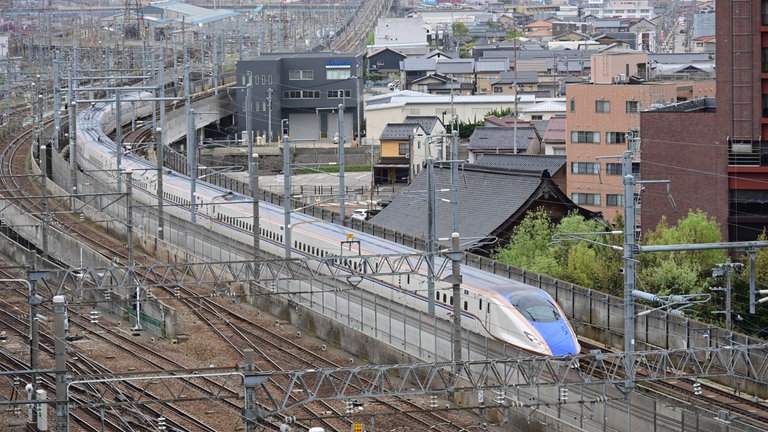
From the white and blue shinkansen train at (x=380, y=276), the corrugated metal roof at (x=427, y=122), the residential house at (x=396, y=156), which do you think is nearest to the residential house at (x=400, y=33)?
the corrugated metal roof at (x=427, y=122)

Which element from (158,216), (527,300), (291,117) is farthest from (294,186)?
(527,300)

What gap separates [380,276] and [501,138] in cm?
2129

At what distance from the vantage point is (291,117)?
58156 mm

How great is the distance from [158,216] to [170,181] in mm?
3596

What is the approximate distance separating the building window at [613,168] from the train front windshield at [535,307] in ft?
54.5

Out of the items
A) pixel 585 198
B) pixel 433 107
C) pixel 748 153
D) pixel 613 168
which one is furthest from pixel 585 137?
pixel 433 107

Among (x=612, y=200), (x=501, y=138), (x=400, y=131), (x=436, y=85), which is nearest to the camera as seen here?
(x=612, y=200)

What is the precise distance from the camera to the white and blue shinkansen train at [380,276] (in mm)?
20281

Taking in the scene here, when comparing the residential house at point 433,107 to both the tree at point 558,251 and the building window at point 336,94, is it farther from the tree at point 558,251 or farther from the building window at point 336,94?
the tree at point 558,251

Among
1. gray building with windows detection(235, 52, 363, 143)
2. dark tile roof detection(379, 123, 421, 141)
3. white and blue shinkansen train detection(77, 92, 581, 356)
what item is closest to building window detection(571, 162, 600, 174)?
white and blue shinkansen train detection(77, 92, 581, 356)

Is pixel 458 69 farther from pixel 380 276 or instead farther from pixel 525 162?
pixel 380 276

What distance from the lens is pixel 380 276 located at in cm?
2466

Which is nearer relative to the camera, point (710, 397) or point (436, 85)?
point (710, 397)

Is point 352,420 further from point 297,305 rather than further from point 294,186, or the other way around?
point 294,186
